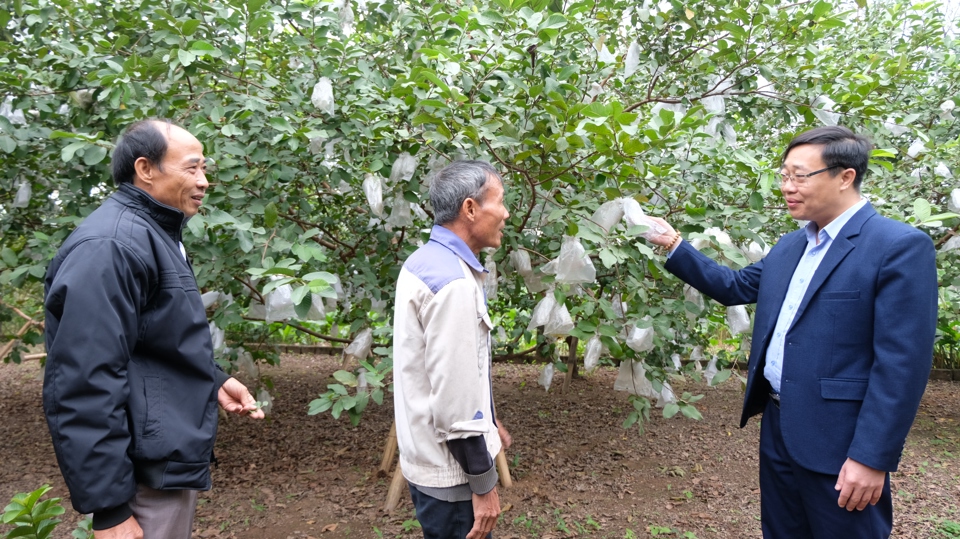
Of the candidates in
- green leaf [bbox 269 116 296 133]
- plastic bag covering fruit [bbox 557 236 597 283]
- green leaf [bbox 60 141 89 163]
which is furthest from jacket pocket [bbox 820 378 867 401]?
green leaf [bbox 60 141 89 163]

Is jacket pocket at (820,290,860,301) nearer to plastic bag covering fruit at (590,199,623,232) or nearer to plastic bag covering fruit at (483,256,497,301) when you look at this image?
plastic bag covering fruit at (590,199,623,232)

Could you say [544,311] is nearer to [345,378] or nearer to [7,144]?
[345,378]

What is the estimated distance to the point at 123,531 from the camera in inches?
46.3

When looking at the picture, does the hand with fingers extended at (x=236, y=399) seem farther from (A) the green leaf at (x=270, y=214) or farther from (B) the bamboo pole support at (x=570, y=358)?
(B) the bamboo pole support at (x=570, y=358)

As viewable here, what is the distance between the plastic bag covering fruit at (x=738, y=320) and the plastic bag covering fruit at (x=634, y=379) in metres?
0.38

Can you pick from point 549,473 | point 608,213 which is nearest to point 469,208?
point 608,213

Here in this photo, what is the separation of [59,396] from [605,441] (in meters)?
3.74

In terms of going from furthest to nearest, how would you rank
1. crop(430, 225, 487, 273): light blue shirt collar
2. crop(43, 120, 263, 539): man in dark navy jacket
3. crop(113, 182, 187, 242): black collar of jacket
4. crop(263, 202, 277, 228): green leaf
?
crop(263, 202, 277, 228): green leaf → crop(430, 225, 487, 273): light blue shirt collar → crop(113, 182, 187, 242): black collar of jacket → crop(43, 120, 263, 539): man in dark navy jacket

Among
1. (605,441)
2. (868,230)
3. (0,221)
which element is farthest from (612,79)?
(0,221)

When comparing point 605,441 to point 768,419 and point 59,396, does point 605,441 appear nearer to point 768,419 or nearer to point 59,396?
point 768,419

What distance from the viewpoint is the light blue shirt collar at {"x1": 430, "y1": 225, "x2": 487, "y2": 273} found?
144cm

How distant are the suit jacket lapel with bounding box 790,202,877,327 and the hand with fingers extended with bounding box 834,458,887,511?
36 centimetres

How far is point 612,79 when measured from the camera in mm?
3064

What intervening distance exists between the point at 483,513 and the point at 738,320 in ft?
4.15
